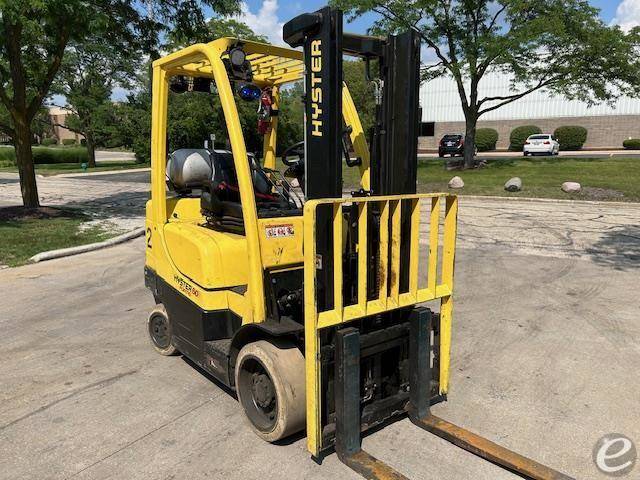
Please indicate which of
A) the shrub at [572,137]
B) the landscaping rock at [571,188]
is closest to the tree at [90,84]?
the landscaping rock at [571,188]

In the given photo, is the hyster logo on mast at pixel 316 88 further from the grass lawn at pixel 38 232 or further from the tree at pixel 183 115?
the tree at pixel 183 115

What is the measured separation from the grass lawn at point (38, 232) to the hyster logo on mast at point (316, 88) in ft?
25.5

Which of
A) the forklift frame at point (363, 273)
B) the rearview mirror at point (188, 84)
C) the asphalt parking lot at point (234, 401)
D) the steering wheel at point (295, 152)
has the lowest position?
the asphalt parking lot at point (234, 401)

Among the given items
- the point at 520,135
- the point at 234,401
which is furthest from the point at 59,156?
the point at 234,401

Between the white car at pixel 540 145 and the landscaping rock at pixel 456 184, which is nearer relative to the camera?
the landscaping rock at pixel 456 184

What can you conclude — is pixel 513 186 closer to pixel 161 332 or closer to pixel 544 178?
pixel 544 178

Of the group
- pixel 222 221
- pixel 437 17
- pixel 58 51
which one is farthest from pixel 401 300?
pixel 437 17

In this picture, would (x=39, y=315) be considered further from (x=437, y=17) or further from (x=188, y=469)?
(x=437, y=17)

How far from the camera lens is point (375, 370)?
11.6 ft

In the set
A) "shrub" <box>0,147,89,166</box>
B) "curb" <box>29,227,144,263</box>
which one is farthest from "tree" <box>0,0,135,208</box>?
"shrub" <box>0,147,89,166</box>

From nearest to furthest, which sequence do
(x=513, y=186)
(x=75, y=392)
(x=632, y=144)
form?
(x=75, y=392) < (x=513, y=186) < (x=632, y=144)

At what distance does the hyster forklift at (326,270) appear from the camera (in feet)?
10.5

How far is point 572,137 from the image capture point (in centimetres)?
4391

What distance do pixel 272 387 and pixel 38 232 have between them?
988 cm
